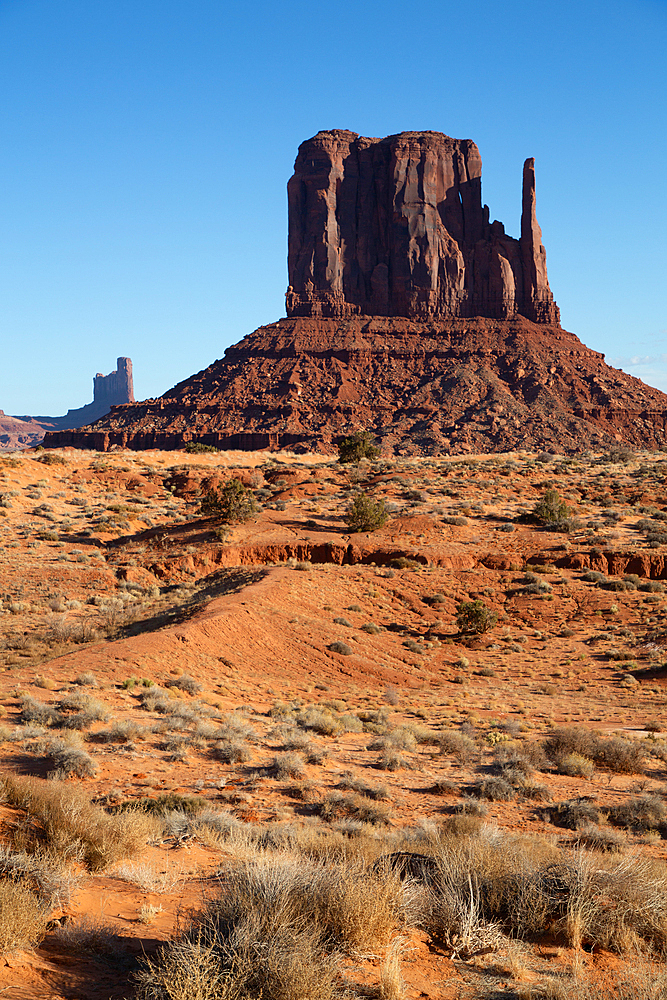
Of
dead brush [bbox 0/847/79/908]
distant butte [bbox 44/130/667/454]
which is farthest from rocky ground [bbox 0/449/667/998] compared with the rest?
distant butte [bbox 44/130/667/454]

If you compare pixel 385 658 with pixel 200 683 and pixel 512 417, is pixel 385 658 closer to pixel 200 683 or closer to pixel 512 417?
pixel 200 683

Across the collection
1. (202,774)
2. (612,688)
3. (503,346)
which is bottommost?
(612,688)

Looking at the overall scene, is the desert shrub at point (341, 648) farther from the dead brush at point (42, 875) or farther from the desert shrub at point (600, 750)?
the dead brush at point (42, 875)

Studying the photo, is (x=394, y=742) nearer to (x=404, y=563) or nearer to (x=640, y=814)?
(x=640, y=814)

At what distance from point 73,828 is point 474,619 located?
17475mm

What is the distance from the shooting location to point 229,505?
108 feet

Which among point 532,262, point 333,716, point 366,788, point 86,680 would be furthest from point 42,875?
point 532,262

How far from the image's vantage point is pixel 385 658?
20625 millimetres

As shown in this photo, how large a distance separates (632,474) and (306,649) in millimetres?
36358

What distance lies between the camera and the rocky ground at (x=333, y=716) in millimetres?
5445

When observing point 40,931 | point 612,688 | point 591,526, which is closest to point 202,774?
point 40,931

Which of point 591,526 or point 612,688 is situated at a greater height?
point 591,526

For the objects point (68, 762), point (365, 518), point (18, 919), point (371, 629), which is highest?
point (365, 518)

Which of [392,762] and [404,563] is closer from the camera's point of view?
[392,762]
